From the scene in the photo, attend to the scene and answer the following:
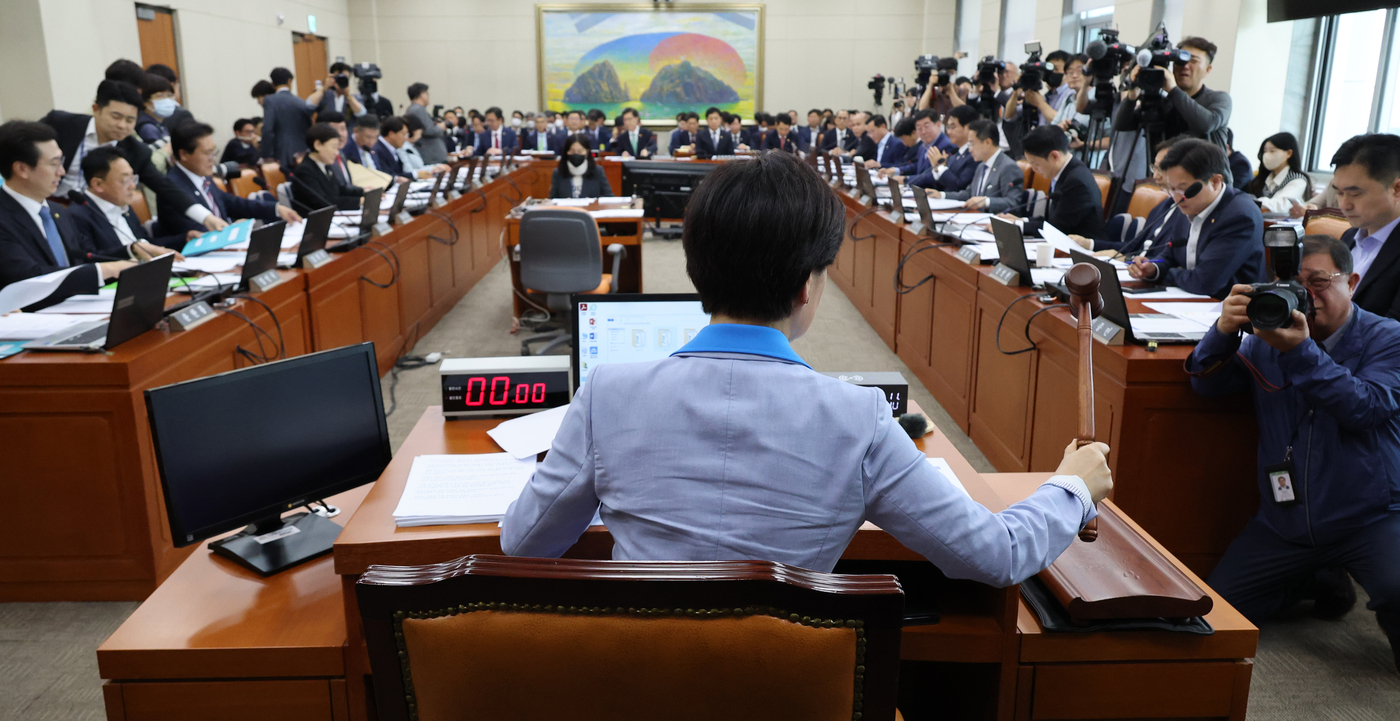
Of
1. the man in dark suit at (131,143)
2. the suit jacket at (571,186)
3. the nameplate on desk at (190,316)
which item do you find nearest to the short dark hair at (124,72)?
the man in dark suit at (131,143)

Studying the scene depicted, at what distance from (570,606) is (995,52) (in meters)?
11.6

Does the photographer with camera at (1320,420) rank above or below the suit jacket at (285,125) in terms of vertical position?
below

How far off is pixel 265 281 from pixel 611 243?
2532 mm

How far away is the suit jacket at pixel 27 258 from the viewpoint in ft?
9.34

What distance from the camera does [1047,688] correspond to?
1.42 meters

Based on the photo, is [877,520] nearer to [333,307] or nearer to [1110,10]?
[333,307]

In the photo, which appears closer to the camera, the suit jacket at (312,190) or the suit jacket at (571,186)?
the suit jacket at (312,190)

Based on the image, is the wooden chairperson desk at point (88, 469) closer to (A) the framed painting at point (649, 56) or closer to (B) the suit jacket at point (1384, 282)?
(B) the suit jacket at point (1384, 282)

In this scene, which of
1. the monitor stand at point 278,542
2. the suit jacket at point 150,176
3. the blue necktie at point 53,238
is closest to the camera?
the monitor stand at point 278,542

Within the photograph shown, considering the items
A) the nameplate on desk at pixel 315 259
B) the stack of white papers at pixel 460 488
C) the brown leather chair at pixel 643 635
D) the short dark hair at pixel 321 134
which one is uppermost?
the short dark hair at pixel 321 134

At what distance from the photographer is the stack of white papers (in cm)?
139

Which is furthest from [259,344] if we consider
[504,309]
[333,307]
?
[504,309]


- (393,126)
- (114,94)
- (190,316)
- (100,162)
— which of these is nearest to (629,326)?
(190,316)

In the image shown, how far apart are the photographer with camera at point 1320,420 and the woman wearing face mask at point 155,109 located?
5662 millimetres
